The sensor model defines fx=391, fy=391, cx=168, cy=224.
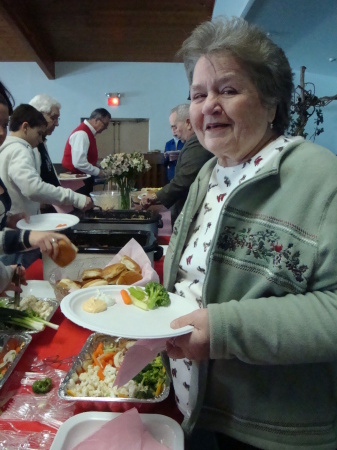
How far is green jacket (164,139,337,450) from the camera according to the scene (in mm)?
656

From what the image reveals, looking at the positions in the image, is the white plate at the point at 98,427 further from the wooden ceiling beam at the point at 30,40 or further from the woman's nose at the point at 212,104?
the wooden ceiling beam at the point at 30,40

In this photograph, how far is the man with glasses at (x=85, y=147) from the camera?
4.12 m

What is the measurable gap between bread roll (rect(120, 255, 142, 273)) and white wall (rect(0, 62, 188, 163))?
6.64 metres

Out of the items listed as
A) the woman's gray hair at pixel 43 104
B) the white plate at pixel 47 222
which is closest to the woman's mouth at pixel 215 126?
the white plate at pixel 47 222

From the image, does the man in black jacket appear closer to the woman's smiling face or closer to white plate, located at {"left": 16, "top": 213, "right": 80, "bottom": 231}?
white plate, located at {"left": 16, "top": 213, "right": 80, "bottom": 231}

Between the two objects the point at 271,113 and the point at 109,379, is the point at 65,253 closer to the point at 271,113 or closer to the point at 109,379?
the point at 109,379

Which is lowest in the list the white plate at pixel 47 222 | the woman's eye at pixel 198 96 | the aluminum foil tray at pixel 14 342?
the aluminum foil tray at pixel 14 342

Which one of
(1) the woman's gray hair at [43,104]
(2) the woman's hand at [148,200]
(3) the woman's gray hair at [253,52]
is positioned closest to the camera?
(3) the woman's gray hair at [253,52]

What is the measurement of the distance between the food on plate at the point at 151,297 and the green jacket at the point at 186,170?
1563 mm

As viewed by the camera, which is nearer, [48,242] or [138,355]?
[138,355]

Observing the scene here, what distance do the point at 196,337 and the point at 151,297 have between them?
0.63ft

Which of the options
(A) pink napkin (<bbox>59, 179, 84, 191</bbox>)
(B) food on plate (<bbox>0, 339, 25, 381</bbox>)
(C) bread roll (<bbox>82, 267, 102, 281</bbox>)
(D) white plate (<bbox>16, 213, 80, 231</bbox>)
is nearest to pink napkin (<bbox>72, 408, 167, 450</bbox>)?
(B) food on plate (<bbox>0, 339, 25, 381</bbox>)

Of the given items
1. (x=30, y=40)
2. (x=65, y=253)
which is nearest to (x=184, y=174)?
(x=65, y=253)

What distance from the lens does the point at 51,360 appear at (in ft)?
3.43
